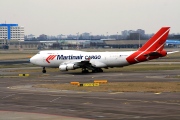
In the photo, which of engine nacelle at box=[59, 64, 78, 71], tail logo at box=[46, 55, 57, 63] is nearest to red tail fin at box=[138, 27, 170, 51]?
engine nacelle at box=[59, 64, 78, 71]

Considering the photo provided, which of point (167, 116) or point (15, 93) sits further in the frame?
point (15, 93)

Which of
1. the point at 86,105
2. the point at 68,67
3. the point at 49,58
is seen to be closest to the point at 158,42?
the point at 68,67

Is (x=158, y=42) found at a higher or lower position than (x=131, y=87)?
higher

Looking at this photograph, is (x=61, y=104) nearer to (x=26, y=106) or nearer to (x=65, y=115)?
(x=26, y=106)

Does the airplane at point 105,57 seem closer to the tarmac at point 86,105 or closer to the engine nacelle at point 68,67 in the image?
the engine nacelle at point 68,67

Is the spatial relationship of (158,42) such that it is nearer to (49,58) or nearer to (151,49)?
(151,49)

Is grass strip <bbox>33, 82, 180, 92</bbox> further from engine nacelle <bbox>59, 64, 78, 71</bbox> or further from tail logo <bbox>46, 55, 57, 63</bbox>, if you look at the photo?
tail logo <bbox>46, 55, 57, 63</bbox>

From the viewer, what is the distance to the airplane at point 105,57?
70.6 metres

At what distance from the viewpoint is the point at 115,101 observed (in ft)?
120

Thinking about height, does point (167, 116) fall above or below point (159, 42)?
below

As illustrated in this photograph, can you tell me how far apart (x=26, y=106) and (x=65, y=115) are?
6.14m

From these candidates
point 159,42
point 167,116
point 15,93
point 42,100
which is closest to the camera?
point 167,116

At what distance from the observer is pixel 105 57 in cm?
7238

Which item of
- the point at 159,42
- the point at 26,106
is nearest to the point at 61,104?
the point at 26,106
